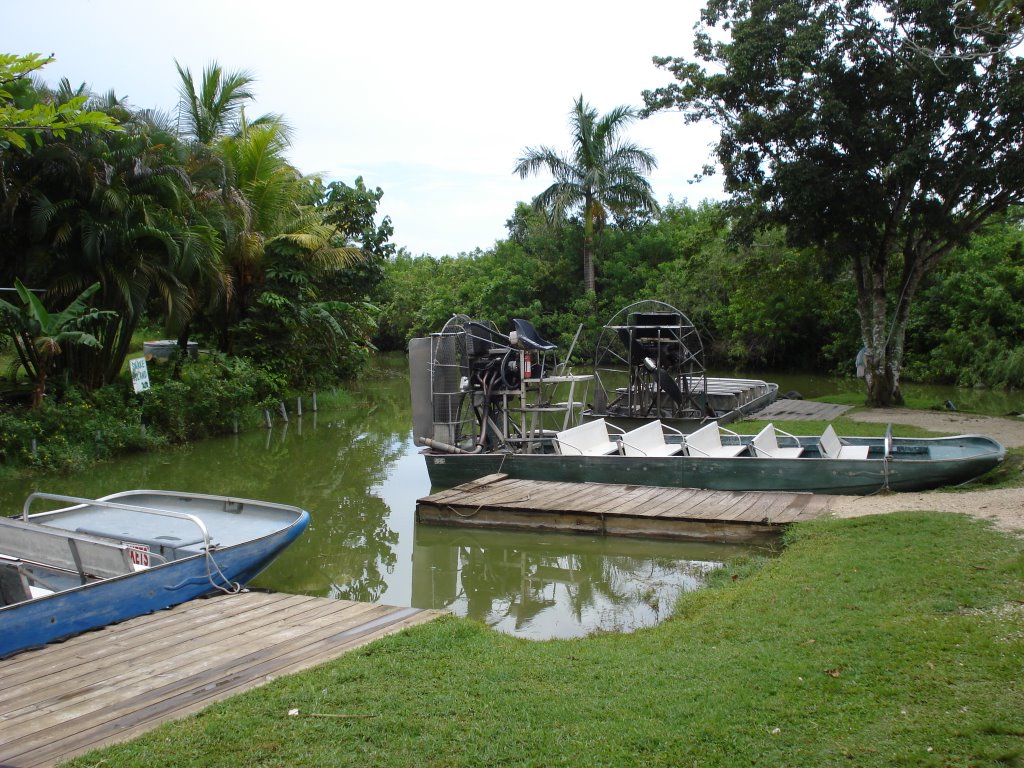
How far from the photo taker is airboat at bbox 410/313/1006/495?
10828 mm

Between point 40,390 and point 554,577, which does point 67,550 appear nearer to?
point 554,577

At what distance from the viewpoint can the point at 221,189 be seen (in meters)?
20.9

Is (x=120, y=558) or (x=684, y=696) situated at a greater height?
(x=120, y=558)

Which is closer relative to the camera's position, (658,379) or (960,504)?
(960,504)

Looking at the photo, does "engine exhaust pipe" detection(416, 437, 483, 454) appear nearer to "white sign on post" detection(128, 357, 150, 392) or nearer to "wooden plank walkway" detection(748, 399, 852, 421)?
"white sign on post" detection(128, 357, 150, 392)

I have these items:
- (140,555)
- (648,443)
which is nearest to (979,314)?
(648,443)

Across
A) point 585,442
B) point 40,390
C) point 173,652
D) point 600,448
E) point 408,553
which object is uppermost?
point 40,390

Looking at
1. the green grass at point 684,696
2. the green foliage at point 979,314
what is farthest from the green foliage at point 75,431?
the green foliage at point 979,314

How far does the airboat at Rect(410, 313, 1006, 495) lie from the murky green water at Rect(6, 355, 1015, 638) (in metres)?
1.41

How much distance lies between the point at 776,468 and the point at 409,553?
4.84 metres

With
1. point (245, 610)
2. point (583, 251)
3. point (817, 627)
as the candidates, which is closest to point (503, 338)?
point (245, 610)

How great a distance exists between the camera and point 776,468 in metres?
11.1

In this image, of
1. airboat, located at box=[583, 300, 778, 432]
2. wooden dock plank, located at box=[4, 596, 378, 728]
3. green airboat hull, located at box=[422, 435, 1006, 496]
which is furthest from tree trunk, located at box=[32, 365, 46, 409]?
wooden dock plank, located at box=[4, 596, 378, 728]

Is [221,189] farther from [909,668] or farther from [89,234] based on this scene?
[909,668]
